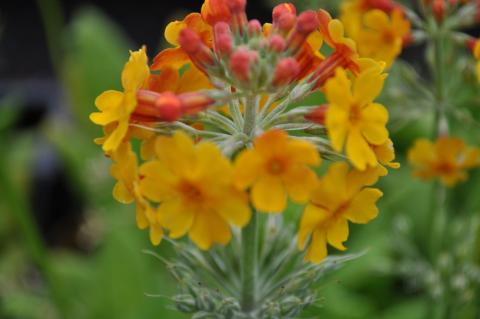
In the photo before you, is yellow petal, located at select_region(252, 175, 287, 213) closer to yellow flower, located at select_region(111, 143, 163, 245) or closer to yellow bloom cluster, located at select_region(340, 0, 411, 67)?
yellow flower, located at select_region(111, 143, 163, 245)

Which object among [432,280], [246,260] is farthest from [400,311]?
[246,260]

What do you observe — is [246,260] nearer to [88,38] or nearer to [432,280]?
[432,280]

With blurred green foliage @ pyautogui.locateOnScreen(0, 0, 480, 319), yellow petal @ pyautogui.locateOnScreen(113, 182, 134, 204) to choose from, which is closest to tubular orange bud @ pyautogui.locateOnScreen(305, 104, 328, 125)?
yellow petal @ pyautogui.locateOnScreen(113, 182, 134, 204)

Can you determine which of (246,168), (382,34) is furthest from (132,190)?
(382,34)

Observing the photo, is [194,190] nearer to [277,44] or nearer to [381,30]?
[277,44]

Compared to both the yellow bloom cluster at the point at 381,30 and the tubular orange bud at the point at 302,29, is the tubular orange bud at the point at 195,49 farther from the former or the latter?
the yellow bloom cluster at the point at 381,30

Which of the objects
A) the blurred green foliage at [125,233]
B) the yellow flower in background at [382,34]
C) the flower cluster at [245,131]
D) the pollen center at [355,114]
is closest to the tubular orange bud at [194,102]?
the flower cluster at [245,131]
